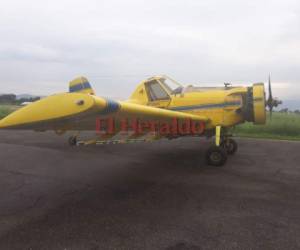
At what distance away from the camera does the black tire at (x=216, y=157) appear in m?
6.30

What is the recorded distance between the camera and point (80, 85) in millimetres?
9734

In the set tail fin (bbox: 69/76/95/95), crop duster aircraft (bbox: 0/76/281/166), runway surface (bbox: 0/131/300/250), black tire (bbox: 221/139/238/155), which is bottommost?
runway surface (bbox: 0/131/300/250)

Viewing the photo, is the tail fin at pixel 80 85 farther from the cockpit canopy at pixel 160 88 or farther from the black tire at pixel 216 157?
the black tire at pixel 216 157

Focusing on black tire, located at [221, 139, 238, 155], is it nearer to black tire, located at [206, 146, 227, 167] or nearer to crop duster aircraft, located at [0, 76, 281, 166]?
crop duster aircraft, located at [0, 76, 281, 166]

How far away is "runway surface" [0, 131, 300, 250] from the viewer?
3.02 m

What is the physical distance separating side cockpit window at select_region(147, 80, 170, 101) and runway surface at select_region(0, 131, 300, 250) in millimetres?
1818

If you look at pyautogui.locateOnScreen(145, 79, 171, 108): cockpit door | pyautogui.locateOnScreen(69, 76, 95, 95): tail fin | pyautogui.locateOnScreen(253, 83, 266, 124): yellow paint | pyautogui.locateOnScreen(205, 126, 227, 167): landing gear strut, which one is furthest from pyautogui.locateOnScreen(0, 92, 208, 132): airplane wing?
pyautogui.locateOnScreen(69, 76, 95, 95): tail fin

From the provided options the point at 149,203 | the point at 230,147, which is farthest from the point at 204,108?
the point at 149,203

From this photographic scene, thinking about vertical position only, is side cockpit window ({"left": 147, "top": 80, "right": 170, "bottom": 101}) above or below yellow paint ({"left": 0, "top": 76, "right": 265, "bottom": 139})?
above

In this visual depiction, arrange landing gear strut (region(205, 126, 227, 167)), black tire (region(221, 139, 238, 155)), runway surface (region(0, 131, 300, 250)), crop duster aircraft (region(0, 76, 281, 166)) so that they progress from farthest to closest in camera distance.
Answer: black tire (region(221, 139, 238, 155))
landing gear strut (region(205, 126, 227, 167))
crop duster aircraft (region(0, 76, 281, 166))
runway surface (region(0, 131, 300, 250))

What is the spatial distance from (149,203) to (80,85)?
6.76 metres

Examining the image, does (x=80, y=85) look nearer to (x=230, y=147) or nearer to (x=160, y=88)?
(x=160, y=88)

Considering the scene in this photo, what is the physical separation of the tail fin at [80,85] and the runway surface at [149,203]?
312 centimetres

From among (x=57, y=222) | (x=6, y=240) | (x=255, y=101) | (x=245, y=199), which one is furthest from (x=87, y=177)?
(x=255, y=101)
